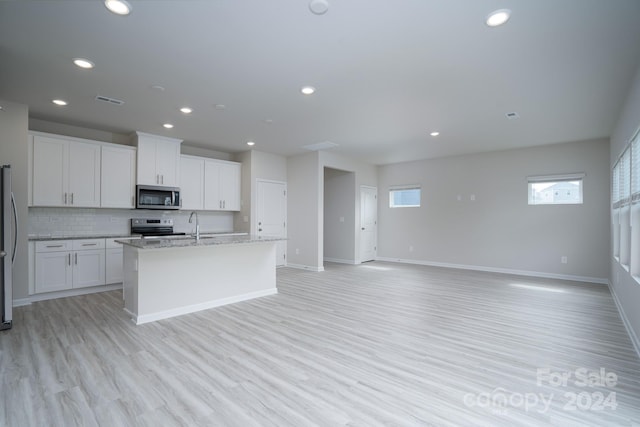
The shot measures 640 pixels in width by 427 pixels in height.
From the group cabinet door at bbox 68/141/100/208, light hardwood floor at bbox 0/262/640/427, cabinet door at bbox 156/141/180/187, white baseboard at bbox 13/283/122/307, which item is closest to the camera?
light hardwood floor at bbox 0/262/640/427

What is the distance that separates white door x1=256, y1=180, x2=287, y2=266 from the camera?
23.0ft

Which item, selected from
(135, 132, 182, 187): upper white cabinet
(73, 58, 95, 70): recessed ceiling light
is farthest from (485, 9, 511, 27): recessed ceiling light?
(135, 132, 182, 187): upper white cabinet

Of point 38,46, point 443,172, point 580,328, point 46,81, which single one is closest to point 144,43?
point 38,46

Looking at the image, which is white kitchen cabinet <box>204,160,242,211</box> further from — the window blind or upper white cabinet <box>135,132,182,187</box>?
the window blind

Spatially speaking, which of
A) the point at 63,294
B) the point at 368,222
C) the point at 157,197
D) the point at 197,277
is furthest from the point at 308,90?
the point at 368,222

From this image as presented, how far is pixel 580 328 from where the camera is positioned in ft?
11.2

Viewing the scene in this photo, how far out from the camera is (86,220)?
5.27m

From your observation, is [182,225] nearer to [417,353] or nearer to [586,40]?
[417,353]

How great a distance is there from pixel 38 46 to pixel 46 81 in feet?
2.94

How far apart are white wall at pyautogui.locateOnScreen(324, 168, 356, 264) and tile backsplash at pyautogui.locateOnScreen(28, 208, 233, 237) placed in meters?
3.63

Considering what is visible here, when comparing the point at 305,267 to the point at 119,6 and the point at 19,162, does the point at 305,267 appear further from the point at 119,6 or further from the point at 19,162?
the point at 119,6

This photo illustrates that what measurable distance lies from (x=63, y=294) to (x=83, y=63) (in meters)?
3.50

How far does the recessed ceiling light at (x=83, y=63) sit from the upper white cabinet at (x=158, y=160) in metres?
2.50

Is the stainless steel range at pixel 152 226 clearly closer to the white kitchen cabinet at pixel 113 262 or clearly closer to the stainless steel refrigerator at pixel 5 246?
the white kitchen cabinet at pixel 113 262
